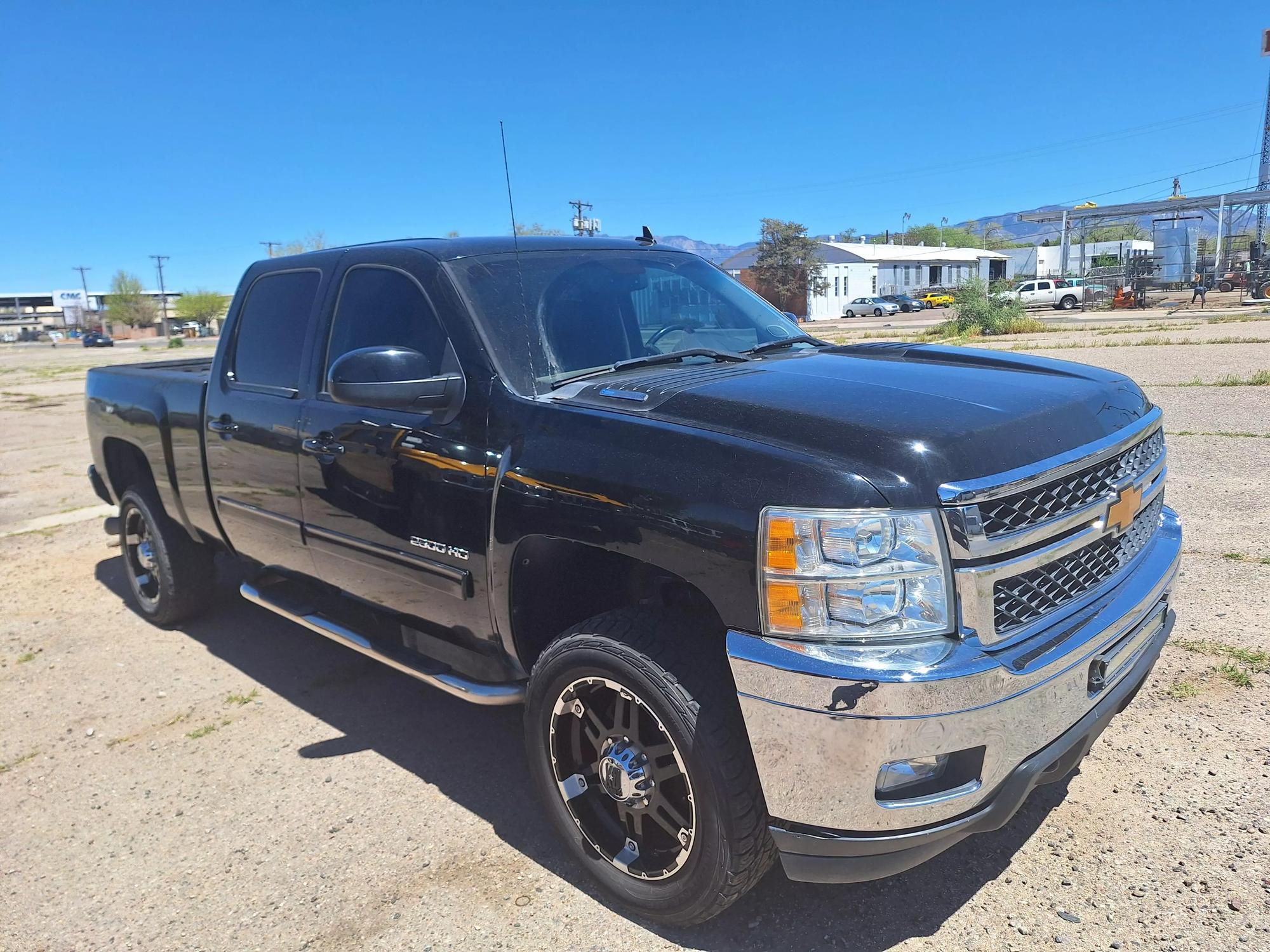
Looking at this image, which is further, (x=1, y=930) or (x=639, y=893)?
(x=1, y=930)

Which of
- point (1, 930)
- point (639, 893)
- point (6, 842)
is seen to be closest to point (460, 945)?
point (639, 893)

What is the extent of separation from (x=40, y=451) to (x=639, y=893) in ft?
44.1

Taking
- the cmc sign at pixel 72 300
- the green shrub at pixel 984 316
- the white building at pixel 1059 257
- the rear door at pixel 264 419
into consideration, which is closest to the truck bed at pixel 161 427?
the rear door at pixel 264 419

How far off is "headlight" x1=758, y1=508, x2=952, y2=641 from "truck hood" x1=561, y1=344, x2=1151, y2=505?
0.09 metres

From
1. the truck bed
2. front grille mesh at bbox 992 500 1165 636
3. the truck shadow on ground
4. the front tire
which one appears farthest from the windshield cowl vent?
the truck bed

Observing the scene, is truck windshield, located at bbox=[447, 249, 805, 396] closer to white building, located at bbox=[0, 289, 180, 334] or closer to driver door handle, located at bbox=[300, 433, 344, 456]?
driver door handle, located at bbox=[300, 433, 344, 456]

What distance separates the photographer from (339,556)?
3.71 m

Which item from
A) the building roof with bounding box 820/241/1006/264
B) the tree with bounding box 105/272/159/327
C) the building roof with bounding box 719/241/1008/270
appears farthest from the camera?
the tree with bounding box 105/272/159/327

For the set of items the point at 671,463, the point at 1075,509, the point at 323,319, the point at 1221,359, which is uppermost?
the point at 323,319

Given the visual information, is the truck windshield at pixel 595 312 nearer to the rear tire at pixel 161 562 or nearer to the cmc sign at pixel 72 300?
the rear tire at pixel 161 562

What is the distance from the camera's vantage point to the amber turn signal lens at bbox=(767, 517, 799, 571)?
2.19m

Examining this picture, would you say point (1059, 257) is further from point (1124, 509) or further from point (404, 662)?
point (404, 662)

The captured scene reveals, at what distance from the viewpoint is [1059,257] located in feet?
262

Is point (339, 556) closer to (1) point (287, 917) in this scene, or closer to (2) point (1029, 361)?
(1) point (287, 917)
